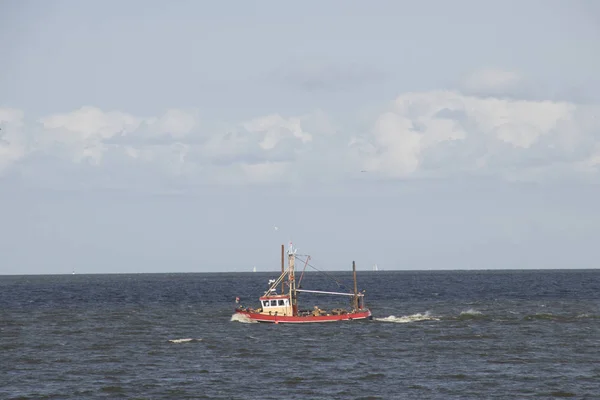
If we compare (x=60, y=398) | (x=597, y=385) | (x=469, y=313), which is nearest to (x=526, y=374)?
(x=597, y=385)

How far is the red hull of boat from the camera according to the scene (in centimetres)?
11525

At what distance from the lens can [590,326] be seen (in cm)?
11012

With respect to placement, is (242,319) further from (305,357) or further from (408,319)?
(305,357)

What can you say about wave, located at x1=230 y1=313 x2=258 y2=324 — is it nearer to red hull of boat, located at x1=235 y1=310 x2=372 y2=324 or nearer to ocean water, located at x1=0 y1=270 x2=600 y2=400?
red hull of boat, located at x1=235 y1=310 x2=372 y2=324

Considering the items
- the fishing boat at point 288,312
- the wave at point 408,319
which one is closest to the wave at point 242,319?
the fishing boat at point 288,312

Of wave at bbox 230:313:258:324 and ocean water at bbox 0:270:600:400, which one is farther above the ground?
wave at bbox 230:313:258:324

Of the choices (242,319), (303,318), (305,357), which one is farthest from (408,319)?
(305,357)

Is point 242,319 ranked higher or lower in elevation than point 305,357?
higher

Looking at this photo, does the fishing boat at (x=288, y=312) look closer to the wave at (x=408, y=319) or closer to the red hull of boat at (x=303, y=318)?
the red hull of boat at (x=303, y=318)

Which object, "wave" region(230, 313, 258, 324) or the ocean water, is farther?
"wave" region(230, 313, 258, 324)

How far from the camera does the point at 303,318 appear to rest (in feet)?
379

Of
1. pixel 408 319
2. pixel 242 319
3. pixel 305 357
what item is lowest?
pixel 305 357

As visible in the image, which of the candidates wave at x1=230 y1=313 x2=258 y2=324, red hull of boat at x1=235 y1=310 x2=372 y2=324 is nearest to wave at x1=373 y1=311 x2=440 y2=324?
red hull of boat at x1=235 y1=310 x2=372 y2=324

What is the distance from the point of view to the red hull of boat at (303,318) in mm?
115250
